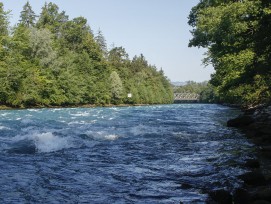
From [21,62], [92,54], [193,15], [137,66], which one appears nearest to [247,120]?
[193,15]

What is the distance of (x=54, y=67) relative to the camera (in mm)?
61062

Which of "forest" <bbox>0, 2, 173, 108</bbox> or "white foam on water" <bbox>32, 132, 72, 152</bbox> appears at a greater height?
"forest" <bbox>0, 2, 173, 108</bbox>

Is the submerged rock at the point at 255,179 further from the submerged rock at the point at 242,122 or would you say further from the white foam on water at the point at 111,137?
the submerged rock at the point at 242,122

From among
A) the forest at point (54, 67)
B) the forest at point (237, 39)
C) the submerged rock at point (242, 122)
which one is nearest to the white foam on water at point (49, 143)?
the forest at point (237, 39)

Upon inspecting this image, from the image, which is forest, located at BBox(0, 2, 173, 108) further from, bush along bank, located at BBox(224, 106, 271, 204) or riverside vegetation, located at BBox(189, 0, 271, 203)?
bush along bank, located at BBox(224, 106, 271, 204)

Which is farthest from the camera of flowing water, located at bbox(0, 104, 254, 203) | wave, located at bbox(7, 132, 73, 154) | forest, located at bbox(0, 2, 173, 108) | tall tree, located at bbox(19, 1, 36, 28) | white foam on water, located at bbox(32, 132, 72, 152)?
tall tree, located at bbox(19, 1, 36, 28)

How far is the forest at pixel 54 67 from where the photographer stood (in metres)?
49.9

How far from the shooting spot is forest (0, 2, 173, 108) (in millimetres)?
49938

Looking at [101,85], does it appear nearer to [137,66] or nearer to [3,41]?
[3,41]

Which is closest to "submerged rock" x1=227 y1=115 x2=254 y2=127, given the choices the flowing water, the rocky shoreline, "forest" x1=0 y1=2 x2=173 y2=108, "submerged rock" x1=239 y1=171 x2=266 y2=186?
the flowing water

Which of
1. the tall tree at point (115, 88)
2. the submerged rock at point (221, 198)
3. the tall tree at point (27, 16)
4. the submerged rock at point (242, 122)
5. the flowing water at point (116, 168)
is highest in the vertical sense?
the tall tree at point (27, 16)

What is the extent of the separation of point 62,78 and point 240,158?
56.2 m

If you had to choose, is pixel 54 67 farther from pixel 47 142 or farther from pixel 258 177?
pixel 258 177

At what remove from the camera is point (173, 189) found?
7.70 m
